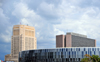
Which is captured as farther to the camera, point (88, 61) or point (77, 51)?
point (77, 51)

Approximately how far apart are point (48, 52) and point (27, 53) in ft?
60.3

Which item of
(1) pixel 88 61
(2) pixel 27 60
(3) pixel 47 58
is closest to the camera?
(1) pixel 88 61

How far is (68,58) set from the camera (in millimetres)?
138125

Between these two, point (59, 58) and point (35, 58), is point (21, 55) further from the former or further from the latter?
point (59, 58)

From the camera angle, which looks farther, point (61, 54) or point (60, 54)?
point (60, 54)

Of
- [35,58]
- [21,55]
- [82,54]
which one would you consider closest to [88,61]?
→ [82,54]

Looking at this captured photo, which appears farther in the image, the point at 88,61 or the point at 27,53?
the point at 27,53

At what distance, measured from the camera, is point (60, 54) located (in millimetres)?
141000

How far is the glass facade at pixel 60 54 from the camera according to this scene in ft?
445

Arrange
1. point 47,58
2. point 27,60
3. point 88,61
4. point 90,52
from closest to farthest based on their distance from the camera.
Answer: point 88,61, point 90,52, point 47,58, point 27,60

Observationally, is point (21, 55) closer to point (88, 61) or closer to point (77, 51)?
point (77, 51)

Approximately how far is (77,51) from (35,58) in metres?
30.3

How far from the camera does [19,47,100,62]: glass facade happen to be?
13550cm

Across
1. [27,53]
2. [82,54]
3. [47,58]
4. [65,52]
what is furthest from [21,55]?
[82,54]
